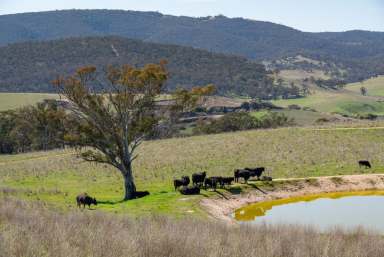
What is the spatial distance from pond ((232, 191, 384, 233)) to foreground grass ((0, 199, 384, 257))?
563 inches

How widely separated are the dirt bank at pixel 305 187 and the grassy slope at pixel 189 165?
2.87m

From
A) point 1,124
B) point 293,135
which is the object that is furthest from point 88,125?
point 1,124

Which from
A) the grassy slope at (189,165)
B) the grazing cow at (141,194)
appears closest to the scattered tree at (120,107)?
the grazing cow at (141,194)

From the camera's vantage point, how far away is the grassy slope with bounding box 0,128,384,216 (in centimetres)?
3953

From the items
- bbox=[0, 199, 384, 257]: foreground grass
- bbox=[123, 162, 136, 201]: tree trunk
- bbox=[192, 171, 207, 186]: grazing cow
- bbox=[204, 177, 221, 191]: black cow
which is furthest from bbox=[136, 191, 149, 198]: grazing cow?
bbox=[0, 199, 384, 257]: foreground grass

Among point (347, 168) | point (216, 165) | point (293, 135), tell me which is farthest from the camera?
point (293, 135)

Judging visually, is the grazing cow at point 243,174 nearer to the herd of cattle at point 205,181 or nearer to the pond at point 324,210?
the herd of cattle at point 205,181

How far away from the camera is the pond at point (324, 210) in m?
33.6

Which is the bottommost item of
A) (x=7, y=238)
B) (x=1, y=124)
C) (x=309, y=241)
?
(x=1, y=124)

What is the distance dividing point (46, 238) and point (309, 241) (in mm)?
8448

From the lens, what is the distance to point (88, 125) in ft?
140

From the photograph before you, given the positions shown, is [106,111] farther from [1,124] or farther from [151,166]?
[1,124]

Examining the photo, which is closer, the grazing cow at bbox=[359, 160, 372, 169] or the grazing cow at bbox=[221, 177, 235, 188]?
the grazing cow at bbox=[221, 177, 235, 188]

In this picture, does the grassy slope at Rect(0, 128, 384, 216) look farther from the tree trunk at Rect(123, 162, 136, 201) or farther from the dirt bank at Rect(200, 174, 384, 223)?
the dirt bank at Rect(200, 174, 384, 223)
